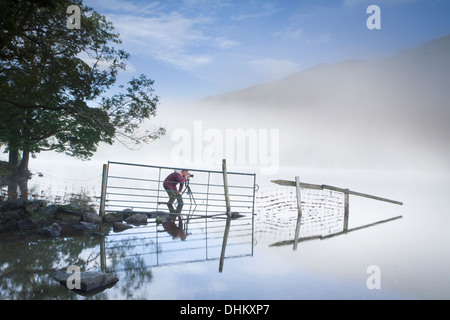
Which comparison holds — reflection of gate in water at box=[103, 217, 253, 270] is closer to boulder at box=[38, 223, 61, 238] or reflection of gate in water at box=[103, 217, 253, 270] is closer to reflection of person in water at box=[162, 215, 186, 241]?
reflection of person in water at box=[162, 215, 186, 241]

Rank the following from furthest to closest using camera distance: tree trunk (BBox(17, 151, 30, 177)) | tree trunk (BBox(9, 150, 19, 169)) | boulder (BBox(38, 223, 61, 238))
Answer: tree trunk (BBox(9, 150, 19, 169))
tree trunk (BBox(17, 151, 30, 177))
boulder (BBox(38, 223, 61, 238))

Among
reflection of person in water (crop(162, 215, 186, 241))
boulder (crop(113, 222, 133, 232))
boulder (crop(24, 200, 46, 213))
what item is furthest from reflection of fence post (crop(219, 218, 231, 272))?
boulder (crop(24, 200, 46, 213))

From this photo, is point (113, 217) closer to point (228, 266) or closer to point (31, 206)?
point (31, 206)

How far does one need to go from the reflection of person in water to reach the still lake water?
251 mm

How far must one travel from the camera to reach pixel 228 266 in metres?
6.65

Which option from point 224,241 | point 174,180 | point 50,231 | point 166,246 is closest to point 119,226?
point 50,231

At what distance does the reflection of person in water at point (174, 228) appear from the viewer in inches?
378

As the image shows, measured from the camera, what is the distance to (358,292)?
5312mm

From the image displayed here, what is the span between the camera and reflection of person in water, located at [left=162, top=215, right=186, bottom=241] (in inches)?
378

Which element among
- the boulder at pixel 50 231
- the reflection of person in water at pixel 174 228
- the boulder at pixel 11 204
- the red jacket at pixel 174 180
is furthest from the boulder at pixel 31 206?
the red jacket at pixel 174 180

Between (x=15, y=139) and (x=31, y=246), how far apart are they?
63.2 ft

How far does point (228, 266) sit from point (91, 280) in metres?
2.73

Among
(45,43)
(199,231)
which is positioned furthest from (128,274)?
(45,43)

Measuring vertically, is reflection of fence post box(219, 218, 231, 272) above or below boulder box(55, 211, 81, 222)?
below
